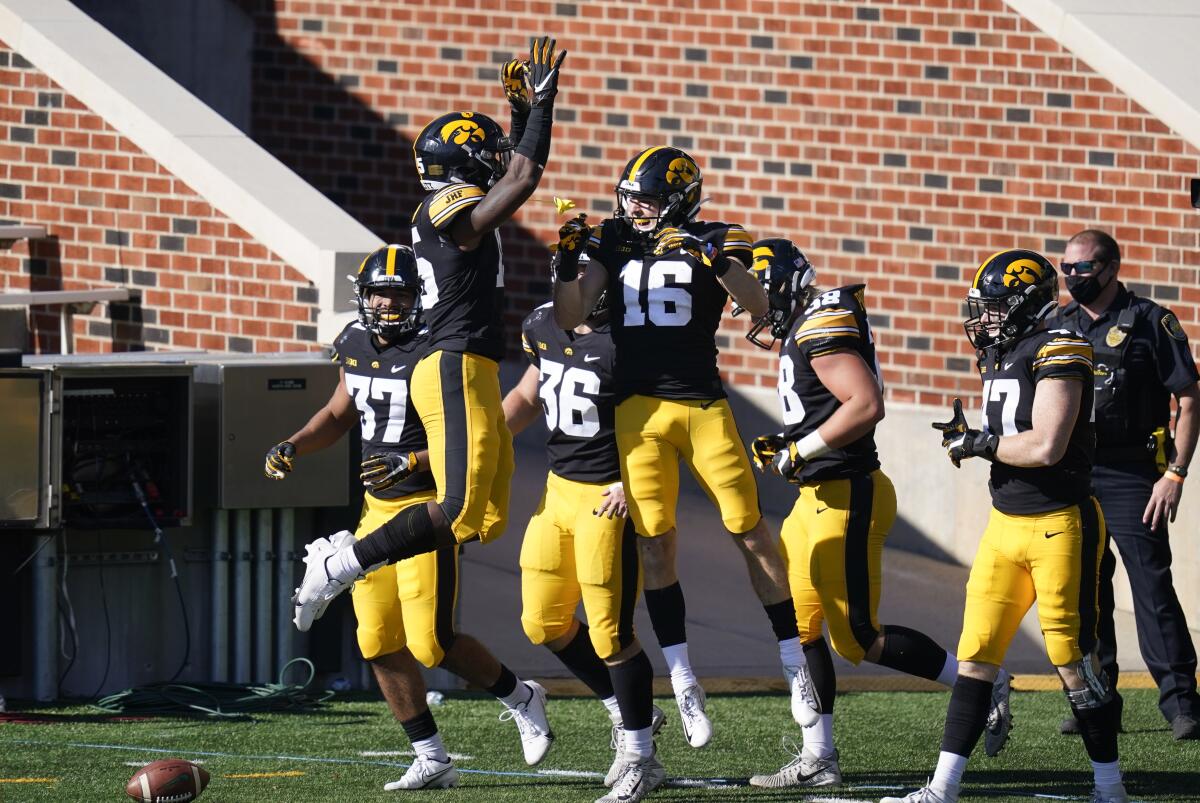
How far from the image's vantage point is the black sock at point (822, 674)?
7172 mm

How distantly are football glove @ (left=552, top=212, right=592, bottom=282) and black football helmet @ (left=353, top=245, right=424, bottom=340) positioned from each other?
20.2 inches

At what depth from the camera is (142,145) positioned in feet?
35.7

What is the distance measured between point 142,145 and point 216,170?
2.14 feet

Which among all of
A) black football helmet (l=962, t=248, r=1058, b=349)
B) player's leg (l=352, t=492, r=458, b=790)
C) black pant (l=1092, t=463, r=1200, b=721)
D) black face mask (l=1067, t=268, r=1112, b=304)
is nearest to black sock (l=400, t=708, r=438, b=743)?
player's leg (l=352, t=492, r=458, b=790)

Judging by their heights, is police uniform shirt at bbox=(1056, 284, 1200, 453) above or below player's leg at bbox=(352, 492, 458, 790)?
above

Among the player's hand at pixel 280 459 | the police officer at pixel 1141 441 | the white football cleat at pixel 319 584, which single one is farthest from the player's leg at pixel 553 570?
the police officer at pixel 1141 441

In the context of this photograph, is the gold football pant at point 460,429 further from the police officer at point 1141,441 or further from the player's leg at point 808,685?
the police officer at point 1141,441

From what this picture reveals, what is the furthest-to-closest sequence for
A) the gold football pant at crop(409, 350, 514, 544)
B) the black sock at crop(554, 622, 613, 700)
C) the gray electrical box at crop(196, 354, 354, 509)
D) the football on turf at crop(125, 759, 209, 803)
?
1. the gray electrical box at crop(196, 354, 354, 509)
2. the black sock at crop(554, 622, 613, 700)
3. the gold football pant at crop(409, 350, 514, 544)
4. the football on turf at crop(125, 759, 209, 803)

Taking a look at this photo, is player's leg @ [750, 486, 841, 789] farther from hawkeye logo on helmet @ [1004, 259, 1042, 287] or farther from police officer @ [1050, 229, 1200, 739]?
police officer @ [1050, 229, 1200, 739]

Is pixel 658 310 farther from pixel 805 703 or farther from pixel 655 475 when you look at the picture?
pixel 805 703

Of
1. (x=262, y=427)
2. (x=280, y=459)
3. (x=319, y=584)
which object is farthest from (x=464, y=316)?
(x=262, y=427)

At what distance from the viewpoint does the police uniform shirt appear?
826cm

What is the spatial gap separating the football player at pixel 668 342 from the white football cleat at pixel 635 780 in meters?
0.35

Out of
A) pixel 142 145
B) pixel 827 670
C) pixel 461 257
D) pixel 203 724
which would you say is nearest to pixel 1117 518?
pixel 827 670
